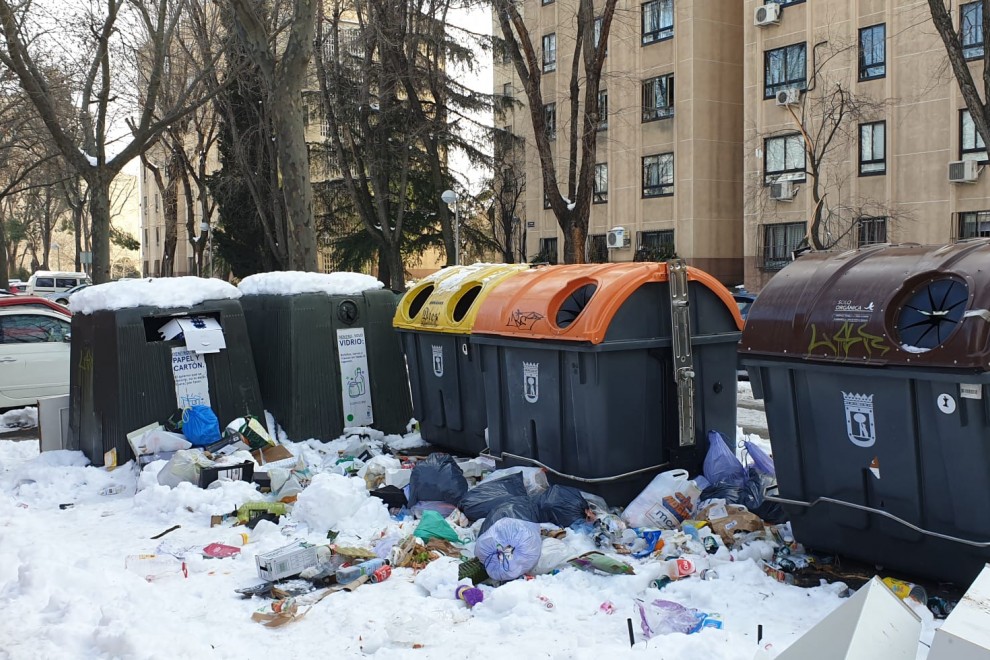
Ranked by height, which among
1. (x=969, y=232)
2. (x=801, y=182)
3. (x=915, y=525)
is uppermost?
(x=801, y=182)

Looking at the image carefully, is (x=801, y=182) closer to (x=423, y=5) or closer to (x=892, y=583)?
(x=423, y=5)

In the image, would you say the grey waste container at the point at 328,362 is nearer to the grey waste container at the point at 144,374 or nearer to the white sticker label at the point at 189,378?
the grey waste container at the point at 144,374

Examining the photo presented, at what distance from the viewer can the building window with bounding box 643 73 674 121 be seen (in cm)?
2830

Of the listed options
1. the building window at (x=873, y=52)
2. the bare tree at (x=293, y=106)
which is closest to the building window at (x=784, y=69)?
the building window at (x=873, y=52)

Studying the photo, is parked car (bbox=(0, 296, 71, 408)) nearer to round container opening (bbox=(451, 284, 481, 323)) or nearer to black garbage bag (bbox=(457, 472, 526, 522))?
round container opening (bbox=(451, 284, 481, 323))

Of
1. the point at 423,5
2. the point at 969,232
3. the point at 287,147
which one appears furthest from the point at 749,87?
the point at 287,147

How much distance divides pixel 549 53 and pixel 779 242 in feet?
39.2

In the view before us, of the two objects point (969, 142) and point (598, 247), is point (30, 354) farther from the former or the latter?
point (598, 247)

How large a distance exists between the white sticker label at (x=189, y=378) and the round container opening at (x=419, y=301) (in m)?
1.95

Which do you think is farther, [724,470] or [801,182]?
[801,182]

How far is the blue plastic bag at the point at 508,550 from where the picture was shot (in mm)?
4555

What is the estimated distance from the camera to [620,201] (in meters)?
29.8

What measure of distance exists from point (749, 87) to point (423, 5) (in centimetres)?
1052

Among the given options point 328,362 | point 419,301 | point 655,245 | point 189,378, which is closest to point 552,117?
point 655,245
